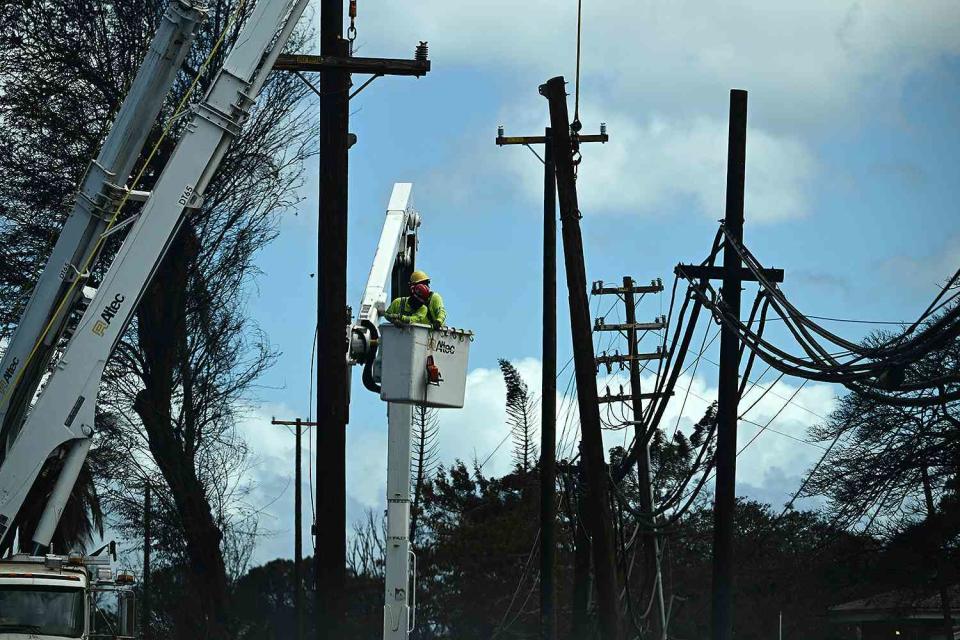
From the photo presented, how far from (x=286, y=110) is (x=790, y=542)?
109 ft

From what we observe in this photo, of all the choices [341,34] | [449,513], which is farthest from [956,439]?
[449,513]

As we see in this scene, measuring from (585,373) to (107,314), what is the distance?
6.53m

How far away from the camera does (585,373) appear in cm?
1950

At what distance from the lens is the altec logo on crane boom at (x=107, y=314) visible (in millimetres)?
15836

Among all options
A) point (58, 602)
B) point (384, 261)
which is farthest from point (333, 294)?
point (58, 602)

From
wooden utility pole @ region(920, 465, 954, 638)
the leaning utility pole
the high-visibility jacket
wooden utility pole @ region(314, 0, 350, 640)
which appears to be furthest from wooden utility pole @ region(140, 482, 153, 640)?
wooden utility pole @ region(920, 465, 954, 638)

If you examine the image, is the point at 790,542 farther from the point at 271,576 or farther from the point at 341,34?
the point at 341,34

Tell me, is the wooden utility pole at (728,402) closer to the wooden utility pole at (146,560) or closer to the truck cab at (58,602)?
the truck cab at (58,602)

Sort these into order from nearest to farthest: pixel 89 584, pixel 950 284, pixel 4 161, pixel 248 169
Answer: pixel 950 284 < pixel 89 584 < pixel 4 161 < pixel 248 169

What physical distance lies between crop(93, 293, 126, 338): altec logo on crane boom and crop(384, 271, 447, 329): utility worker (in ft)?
14.4

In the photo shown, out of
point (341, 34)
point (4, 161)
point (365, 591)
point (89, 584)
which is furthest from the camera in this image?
point (365, 591)

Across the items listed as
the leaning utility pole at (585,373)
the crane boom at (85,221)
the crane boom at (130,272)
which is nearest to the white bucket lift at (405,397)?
the crane boom at (130,272)

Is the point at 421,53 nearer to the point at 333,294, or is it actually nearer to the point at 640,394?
the point at 333,294

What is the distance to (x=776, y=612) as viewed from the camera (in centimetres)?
5281
